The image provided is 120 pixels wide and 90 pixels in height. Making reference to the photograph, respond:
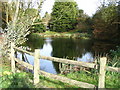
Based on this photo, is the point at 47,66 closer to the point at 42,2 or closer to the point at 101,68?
the point at 42,2

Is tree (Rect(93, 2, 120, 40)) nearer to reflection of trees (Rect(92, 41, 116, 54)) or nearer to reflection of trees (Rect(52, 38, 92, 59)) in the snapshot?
reflection of trees (Rect(92, 41, 116, 54))

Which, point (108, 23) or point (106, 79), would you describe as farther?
point (108, 23)

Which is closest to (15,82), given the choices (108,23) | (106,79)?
(106,79)

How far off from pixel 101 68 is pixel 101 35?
18549 mm

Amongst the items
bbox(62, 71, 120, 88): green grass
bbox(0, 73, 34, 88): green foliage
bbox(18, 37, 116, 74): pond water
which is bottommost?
bbox(18, 37, 116, 74): pond water

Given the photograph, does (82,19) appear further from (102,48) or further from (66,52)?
(66,52)

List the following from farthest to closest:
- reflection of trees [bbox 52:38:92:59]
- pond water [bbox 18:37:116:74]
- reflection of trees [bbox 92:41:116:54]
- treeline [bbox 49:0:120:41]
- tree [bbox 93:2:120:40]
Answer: tree [bbox 93:2:120:40]
treeline [bbox 49:0:120:41]
reflection of trees [bbox 92:41:116:54]
reflection of trees [bbox 52:38:92:59]
pond water [bbox 18:37:116:74]

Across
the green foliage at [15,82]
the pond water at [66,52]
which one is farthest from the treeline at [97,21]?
the green foliage at [15,82]

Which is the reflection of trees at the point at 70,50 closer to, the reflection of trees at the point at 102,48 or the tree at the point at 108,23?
the reflection of trees at the point at 102,48

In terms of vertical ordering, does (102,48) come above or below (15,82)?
below

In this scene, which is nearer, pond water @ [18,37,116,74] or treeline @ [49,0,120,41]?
pond water @ [18,37,116,74]

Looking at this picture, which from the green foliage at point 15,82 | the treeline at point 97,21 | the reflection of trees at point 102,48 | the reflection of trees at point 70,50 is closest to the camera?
the green foliage at point 15,82

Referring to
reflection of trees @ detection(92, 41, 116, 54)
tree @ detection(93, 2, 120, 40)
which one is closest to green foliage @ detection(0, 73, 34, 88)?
reflection of trees @ detection(92, 41, 116, 54)

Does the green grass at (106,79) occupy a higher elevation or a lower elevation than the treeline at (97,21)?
lower
